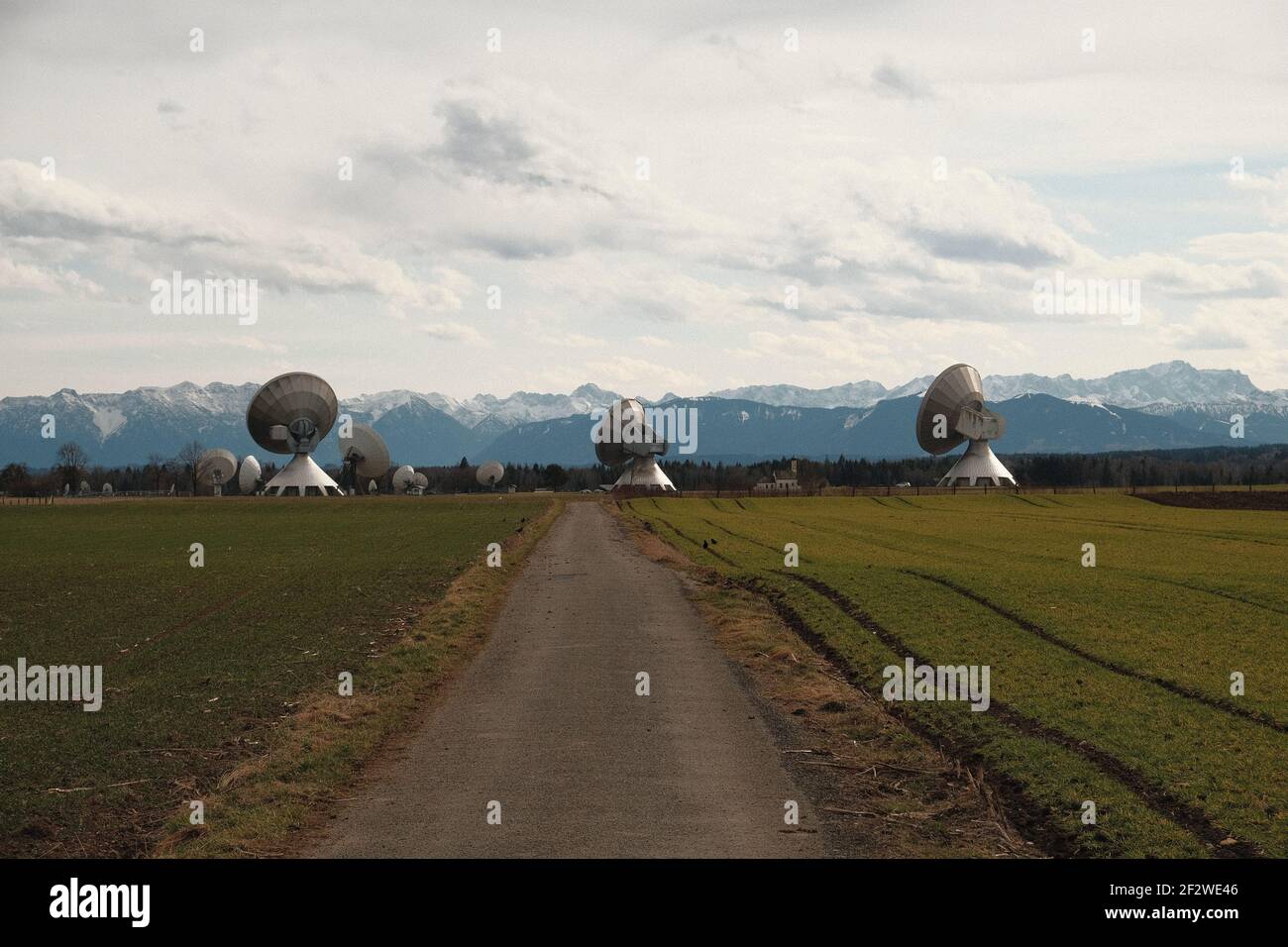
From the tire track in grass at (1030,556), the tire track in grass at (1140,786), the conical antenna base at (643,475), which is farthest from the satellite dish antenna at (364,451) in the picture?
the tire track in grass at (1140,786)

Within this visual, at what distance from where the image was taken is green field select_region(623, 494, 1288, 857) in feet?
42.7

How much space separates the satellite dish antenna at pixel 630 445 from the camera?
526 feet

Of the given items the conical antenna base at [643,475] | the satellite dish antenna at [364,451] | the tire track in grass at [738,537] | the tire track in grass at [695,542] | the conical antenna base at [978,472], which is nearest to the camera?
the tire track in grass at [695,542]

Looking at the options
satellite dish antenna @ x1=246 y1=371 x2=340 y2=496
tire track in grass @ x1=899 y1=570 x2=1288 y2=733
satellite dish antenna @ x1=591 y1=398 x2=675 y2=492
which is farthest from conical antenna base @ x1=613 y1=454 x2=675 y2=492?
tire track in grass @ x1=899 y1=570 x2=1288 y2=733

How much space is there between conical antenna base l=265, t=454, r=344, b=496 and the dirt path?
126256mm

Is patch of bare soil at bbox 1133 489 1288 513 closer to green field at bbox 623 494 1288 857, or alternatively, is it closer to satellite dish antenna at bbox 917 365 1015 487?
satellite dish antenna at bbox 917 365 1015 487

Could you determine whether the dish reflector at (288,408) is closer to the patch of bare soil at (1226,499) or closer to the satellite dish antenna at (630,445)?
the satellite dish antenna at (630,445)

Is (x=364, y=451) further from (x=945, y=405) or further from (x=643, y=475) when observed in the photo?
(x=945, y=405)

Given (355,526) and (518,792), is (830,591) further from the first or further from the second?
(355,526)

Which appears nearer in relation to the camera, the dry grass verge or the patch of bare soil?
the dry grass verge

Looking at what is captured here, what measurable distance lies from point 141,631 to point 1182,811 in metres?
24.8

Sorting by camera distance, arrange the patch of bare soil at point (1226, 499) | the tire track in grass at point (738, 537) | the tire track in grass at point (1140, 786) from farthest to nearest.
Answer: the patch of bare soil at point (1226, 499) < the tire track in grass at point (738, 537) < the tire track in grass at point (1140, 786)

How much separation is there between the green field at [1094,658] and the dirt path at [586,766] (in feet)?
9.55
